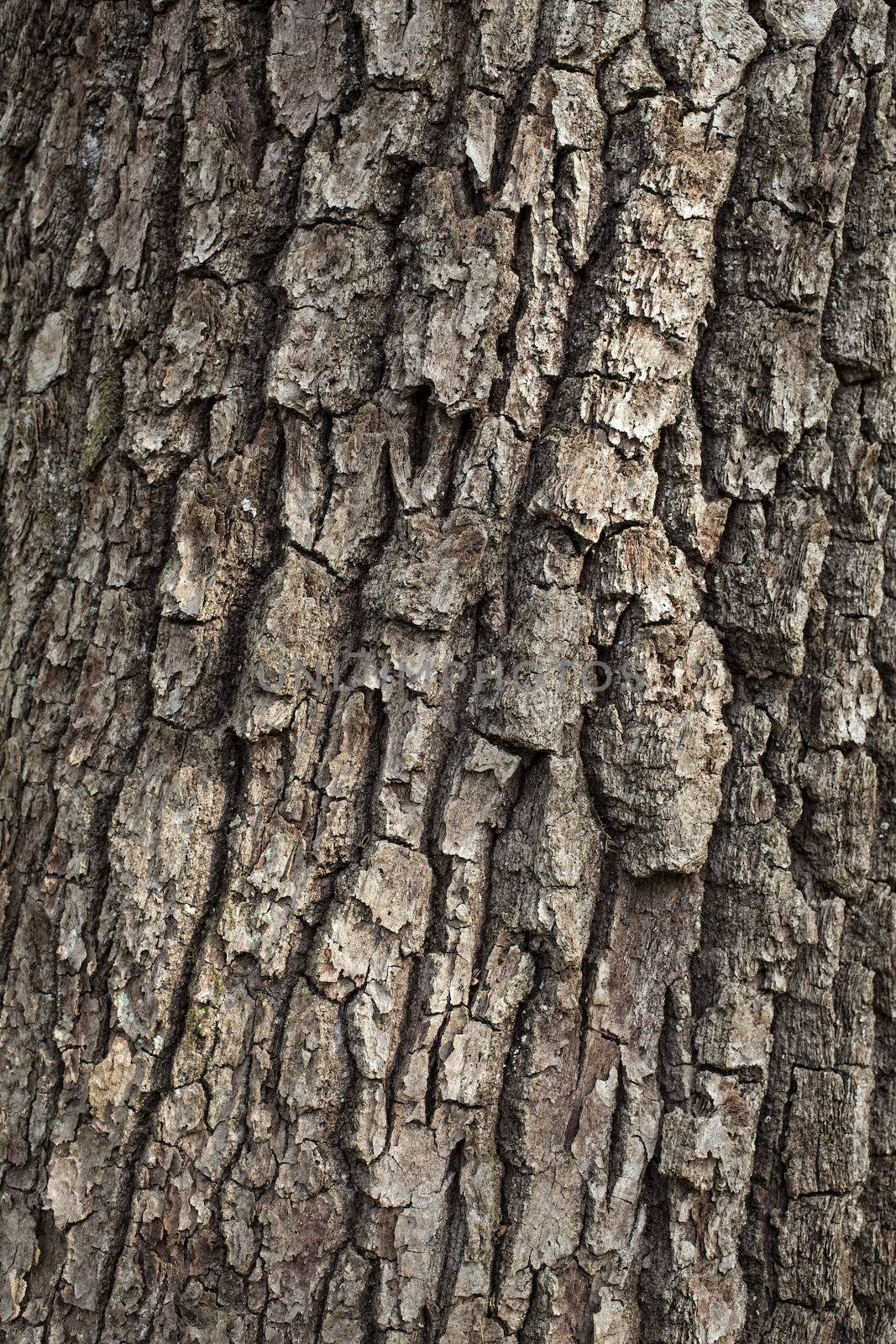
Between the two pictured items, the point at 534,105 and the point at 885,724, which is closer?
the point at 534,105

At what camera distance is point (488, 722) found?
1532 mm

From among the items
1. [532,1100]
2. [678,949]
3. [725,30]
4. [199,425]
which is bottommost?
[532,1100]

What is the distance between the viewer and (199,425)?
1.61 metres

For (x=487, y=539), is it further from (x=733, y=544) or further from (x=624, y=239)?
(x=624, y=239)

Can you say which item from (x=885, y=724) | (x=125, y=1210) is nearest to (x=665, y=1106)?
(x=885, y=724)

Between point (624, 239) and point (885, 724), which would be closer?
point (624, 239)

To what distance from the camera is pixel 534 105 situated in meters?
1.52

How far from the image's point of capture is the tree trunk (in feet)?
4.98

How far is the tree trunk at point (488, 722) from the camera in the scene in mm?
1518

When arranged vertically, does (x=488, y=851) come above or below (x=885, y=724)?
below

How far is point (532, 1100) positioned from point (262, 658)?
773 millimetres

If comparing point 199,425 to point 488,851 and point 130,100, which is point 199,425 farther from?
point 488,851

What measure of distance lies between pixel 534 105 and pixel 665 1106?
1.52 meters

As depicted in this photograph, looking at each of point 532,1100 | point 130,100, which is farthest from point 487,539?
point 130,100
